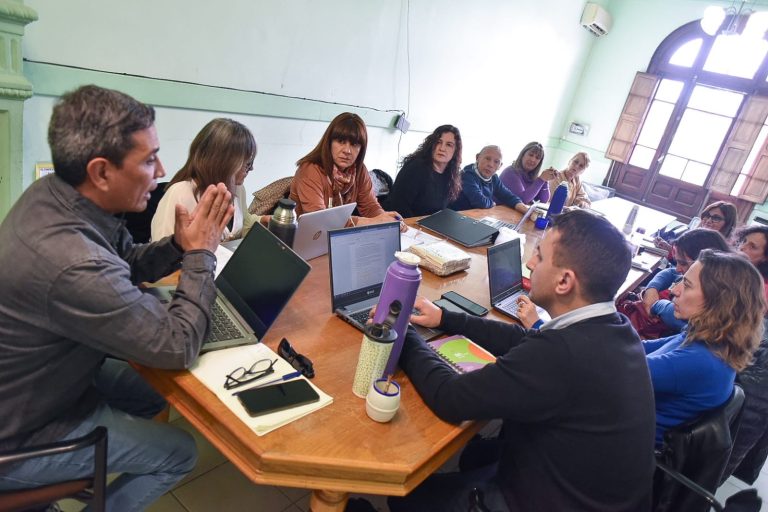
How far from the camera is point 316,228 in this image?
1767mm

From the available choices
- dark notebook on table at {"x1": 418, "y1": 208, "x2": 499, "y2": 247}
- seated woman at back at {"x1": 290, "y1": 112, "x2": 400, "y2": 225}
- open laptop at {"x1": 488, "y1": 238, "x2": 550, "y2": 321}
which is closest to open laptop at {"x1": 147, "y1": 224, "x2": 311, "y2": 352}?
open laptop at {"x1": 488, "y1": 238, "x2": 550, "y2": 321}

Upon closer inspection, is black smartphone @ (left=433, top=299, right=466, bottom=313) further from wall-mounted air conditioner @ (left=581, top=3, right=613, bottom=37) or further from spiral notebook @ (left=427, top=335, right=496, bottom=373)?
wall-mounted air conditioner @ (left=581, top=3, right=613, bottom=37)

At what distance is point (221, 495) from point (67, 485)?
68cm

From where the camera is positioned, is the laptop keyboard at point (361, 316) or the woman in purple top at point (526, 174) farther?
the woman in purple top at point (526, 174)

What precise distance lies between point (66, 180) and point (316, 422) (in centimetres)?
74

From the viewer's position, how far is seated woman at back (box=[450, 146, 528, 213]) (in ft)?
11.6

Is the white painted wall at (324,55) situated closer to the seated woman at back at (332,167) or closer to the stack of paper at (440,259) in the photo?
the seated woman at back at (332,167)

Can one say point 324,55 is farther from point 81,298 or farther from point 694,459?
point 694,459

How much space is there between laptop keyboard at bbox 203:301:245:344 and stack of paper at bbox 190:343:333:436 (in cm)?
4

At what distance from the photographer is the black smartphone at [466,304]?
174cm

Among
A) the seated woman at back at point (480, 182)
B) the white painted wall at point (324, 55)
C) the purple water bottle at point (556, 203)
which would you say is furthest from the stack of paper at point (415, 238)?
the white painted wall at point (324, 55)

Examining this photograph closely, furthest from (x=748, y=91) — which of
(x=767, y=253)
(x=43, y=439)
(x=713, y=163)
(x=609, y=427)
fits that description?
(x=43, y=439)

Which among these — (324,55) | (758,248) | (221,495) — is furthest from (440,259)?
(324,55)

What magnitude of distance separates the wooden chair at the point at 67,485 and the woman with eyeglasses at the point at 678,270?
7.99 feet
